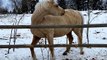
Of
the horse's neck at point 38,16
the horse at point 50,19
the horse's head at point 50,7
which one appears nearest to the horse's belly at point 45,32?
the horse at point 50,19

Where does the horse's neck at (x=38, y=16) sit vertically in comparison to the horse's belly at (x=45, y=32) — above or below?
above

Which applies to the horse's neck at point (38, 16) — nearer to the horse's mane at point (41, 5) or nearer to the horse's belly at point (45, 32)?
the horse's mane at point (41, 5)

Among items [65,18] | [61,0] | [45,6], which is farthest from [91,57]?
[61,0]

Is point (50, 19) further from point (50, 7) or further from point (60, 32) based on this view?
point (50, 7)

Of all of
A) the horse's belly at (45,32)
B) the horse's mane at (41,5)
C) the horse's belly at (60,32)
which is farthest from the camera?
the horse's belly at (60,32)

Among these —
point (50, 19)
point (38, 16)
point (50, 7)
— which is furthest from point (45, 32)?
point (50, 7)

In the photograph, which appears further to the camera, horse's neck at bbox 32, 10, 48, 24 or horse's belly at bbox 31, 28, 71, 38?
horse's belly at bbox 31, 28, 71, 38

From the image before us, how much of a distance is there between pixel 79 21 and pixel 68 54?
105 cm

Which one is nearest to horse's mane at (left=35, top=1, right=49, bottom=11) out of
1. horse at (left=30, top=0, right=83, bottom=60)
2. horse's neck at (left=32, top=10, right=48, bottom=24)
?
horse at (left=30, top=0, right=83, bottom=60)

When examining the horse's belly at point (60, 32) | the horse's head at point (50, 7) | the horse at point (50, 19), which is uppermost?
the horse's head at point (50, 7)

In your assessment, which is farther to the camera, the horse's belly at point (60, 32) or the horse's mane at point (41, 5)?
the horse's belly at point (60, 32)

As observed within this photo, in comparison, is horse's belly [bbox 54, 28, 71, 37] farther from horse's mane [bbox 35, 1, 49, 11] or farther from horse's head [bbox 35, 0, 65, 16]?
horse's mane [bbox 35, 1, 49, 11]

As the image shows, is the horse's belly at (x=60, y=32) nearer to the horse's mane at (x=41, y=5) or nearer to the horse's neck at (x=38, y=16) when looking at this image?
the horse's neck at (x=38, y=16)

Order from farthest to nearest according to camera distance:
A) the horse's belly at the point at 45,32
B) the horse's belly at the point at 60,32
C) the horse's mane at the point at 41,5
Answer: the horse's belly at the point at 60,32 → the horse's belly at the point at 45,32 → the horse's mane at the point at 41,5
